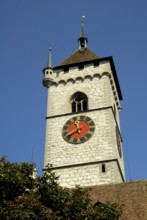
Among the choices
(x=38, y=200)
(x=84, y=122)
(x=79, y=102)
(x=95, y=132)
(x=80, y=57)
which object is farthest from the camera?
(x=80, y=57)

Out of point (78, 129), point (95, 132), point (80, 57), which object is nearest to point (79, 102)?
point (78, 129)

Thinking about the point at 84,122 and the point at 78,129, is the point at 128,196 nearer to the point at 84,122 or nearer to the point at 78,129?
the point at 78,129

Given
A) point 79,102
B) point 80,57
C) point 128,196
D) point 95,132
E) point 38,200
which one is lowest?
point 38,200

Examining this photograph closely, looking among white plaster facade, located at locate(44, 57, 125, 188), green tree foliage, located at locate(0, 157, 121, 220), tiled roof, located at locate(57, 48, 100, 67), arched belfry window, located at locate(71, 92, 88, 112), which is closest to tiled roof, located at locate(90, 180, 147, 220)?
white plaster facade, located at locate(44, 57, 125, 188)

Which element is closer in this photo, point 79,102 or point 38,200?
point 38,200

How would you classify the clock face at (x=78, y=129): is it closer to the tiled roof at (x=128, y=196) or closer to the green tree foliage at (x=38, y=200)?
the tiled roof at (x=128, y=196)

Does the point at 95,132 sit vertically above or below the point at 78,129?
below

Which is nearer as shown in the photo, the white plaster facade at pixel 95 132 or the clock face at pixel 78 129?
the white plaster facade at pixel 95 132

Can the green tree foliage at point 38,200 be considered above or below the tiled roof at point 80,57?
below

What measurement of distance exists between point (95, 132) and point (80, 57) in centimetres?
908

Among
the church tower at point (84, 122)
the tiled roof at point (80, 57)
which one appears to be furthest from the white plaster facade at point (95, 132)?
the tiled roof at point (80, 57)

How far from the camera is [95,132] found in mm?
29125

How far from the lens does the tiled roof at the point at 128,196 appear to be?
2011 centimetres

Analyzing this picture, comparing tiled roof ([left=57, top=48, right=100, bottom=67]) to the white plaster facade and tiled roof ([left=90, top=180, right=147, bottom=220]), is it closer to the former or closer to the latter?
the white plaster facade
